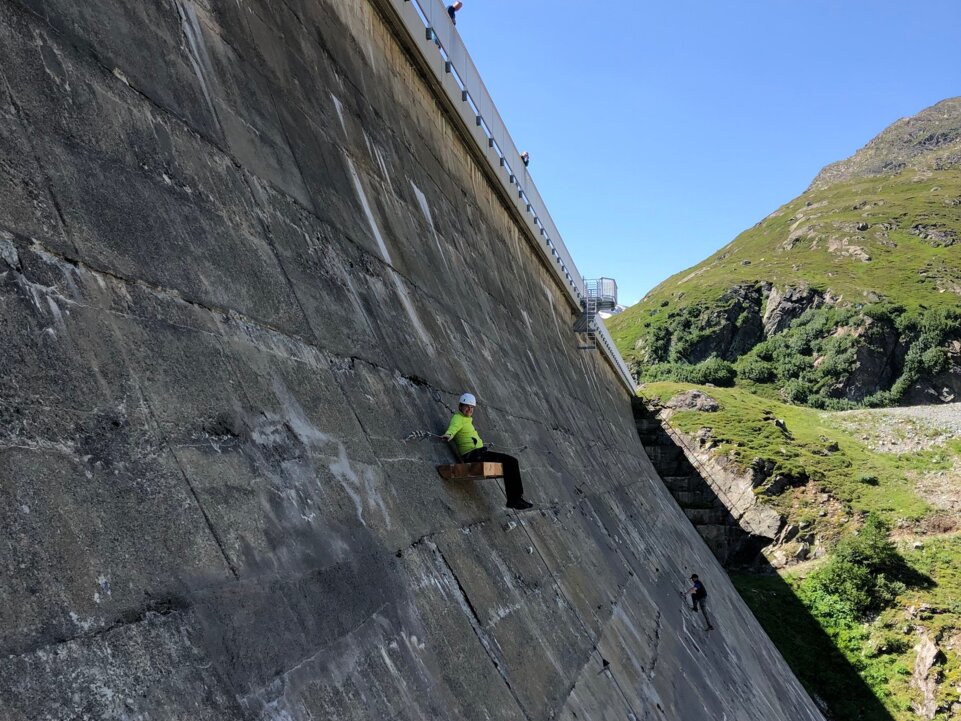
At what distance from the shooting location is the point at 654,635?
8.42 m

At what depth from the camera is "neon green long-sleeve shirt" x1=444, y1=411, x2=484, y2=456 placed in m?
4.93

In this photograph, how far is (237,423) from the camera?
2.85 metres

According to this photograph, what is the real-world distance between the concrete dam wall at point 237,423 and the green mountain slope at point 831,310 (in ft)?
192

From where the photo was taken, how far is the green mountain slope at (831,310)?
190ft

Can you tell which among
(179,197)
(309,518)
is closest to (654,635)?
(309,518)

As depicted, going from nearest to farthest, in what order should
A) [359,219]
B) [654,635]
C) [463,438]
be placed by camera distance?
[463,438], [359,219], [654,635]

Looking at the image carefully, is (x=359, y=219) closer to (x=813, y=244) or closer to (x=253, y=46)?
(x=253, y=46)

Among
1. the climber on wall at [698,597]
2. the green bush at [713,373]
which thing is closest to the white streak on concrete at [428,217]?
the climber on wall at [698,597]

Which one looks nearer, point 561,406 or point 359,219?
point 359,219

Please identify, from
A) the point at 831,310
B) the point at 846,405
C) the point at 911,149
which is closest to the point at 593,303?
the point at 846,405

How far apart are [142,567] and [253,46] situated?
4.41 m

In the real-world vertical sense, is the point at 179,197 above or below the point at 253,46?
below

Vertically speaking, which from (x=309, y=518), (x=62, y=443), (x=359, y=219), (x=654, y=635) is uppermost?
(x=359, y=219)

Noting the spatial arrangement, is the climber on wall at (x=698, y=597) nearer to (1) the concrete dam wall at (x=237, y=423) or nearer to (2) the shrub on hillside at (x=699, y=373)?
(1) the concrete dam wall at (x=237, y=423)
